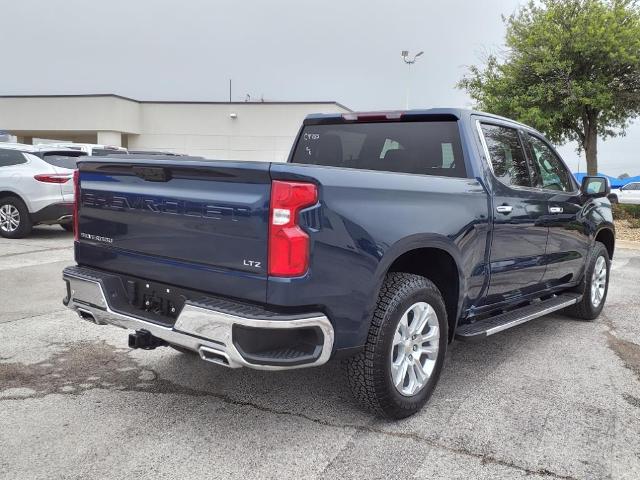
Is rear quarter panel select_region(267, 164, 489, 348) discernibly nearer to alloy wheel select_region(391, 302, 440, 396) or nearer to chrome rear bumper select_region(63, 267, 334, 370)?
chrome rear bumper select_region(63, 267, 334, 370)

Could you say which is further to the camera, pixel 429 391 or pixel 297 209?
pixel 429 391

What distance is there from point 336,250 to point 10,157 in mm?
9771

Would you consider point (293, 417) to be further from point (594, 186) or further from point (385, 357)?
point (594, 186)

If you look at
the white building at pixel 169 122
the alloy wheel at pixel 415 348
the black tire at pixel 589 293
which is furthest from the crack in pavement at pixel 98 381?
the white building at pixel 169 122

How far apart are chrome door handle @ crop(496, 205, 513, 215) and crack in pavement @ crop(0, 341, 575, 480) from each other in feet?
5.53

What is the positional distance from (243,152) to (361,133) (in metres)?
26.2

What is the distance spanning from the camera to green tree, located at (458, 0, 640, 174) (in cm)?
1605

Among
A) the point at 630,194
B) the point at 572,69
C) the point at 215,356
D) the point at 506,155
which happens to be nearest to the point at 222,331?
the point at 215,356

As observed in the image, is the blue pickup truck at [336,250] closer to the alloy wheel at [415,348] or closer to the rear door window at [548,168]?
the alloy wheel at [415,348]

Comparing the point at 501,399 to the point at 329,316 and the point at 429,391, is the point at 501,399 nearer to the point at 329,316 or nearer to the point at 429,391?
the point at 429,391

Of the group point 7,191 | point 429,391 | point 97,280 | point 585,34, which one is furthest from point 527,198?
point 585,34

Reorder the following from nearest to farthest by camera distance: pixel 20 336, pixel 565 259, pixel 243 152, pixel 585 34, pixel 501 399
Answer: pixel 501 399
pixel 20 336
pixel 565 259
pixel 585 34
pixel 243 152

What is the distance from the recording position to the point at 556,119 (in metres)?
17.2

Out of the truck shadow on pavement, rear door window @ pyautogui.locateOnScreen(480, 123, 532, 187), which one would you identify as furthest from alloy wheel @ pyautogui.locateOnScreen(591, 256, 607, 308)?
rear door window @ pyautogui.locateOnScreen(480, 123, 532, 187)
